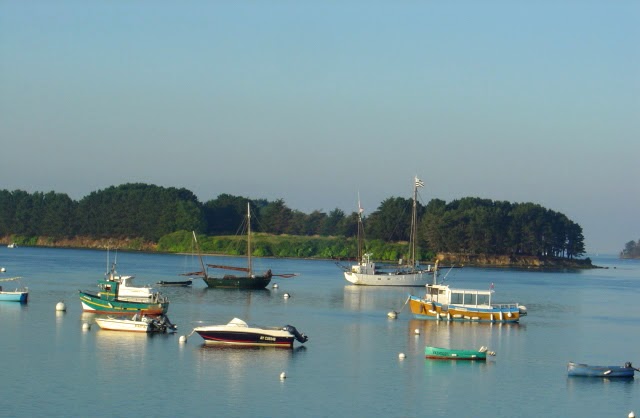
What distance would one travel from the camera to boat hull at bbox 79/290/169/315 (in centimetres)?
7631

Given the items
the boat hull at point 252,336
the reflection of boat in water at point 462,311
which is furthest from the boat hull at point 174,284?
the boat hull at point 252,336

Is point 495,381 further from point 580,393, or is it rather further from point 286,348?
point 286,348

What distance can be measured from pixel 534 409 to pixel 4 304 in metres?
52.2

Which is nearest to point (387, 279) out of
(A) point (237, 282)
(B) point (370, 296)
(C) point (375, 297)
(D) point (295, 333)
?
(B) point (370, 296)

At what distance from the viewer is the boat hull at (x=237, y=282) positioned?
381 feet

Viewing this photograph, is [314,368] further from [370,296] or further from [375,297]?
[370,296]

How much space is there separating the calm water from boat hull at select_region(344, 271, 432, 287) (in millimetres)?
40853

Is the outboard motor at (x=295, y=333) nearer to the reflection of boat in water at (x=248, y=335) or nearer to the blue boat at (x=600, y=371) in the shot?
the reflection of boat in water at (x=248, y=335)

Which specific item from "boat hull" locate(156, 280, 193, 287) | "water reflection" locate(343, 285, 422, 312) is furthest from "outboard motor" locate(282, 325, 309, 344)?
"boat hull" locate(156, 280, 193, 287)

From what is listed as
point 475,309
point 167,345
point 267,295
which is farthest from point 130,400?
point 267,295

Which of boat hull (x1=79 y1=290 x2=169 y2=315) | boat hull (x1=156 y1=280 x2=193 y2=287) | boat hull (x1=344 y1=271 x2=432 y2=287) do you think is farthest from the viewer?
boat hull (x1=344 y1=271 x2=432 y2=287)

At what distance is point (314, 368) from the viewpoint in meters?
57.7

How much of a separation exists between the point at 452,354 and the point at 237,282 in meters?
58.0

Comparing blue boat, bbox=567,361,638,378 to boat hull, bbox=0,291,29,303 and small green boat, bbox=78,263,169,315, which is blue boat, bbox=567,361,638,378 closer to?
small green boat, bbox=78,263,169,315
